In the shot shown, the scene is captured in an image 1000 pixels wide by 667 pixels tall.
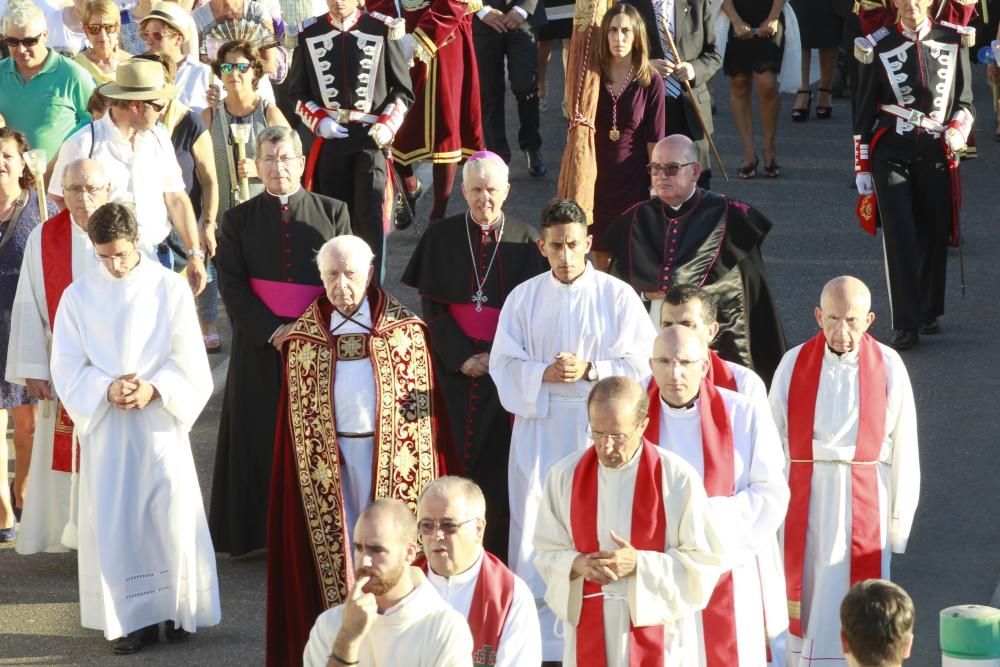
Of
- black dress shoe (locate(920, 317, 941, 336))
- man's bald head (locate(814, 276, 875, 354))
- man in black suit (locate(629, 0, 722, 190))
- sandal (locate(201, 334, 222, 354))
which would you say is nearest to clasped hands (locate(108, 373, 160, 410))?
man's bald head (locate(814, 276, 875, 354))

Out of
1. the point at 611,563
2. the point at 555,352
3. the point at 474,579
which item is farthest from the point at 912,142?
the point at 474,579

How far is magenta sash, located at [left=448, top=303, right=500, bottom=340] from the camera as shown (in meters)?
8.77

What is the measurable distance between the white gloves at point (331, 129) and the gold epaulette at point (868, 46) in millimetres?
3004

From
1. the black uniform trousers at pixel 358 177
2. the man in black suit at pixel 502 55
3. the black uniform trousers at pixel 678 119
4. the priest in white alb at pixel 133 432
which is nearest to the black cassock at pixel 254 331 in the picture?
the priest in white alb at pixel 133 432

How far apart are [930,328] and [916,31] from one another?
1962 millimetres

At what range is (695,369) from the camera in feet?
22.6

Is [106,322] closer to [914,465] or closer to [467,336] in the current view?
[467,336]

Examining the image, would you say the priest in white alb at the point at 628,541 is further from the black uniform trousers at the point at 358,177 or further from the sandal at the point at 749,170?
the sandal at the point at 749,170

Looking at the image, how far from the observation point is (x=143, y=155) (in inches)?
372

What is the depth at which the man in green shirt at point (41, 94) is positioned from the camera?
10.5 m

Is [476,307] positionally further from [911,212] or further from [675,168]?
[911,212]

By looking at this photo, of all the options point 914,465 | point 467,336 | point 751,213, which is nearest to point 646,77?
point 751,213

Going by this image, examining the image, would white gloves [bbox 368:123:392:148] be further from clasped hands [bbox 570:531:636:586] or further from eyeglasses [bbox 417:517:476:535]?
eyeglasses [bbox 417:517:476:535]

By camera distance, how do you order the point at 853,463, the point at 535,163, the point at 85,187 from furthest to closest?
the point at 535,163 → the point at 85,187 → the point at 853,463
